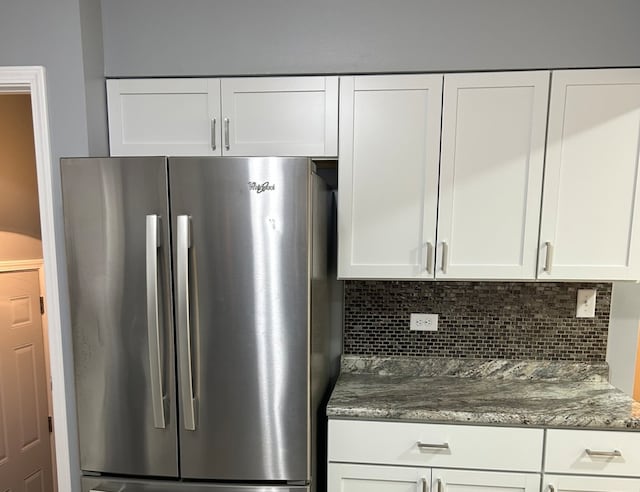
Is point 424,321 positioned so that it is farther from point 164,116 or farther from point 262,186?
point 164,116

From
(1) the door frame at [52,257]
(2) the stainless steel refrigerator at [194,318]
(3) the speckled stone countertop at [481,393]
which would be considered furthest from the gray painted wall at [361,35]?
(3) the speckled stone countertop at [481,393]

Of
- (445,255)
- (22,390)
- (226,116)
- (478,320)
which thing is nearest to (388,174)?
(445,255)

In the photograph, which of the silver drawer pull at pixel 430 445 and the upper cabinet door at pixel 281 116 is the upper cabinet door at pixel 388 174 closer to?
the upper cabinet door at pixel 281 116

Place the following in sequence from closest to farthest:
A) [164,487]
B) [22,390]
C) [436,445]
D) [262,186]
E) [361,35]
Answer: [262,186], [164,487], [436,445], [361,35], [22,390]

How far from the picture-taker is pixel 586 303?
5.92 ft

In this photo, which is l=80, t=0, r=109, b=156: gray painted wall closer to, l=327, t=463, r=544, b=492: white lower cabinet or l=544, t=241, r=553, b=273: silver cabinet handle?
l=327, t=463, r=544, b=492: white lower cabinet

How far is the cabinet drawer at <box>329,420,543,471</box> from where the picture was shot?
143 cm

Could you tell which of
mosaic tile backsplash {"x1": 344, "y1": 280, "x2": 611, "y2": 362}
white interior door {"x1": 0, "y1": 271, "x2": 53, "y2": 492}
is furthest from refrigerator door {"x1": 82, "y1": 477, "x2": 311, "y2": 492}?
white interior door {"x1": 0, "y1": 271, "x2": 53, "y2": 492}

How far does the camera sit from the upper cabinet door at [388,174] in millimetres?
1549

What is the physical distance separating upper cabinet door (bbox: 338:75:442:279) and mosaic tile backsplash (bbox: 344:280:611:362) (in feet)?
1.03

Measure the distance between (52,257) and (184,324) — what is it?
0.74 m

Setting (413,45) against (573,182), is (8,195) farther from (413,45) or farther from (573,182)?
(573,182)

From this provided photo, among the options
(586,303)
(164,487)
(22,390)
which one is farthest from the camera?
(22,390)

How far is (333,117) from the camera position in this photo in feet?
5.19
